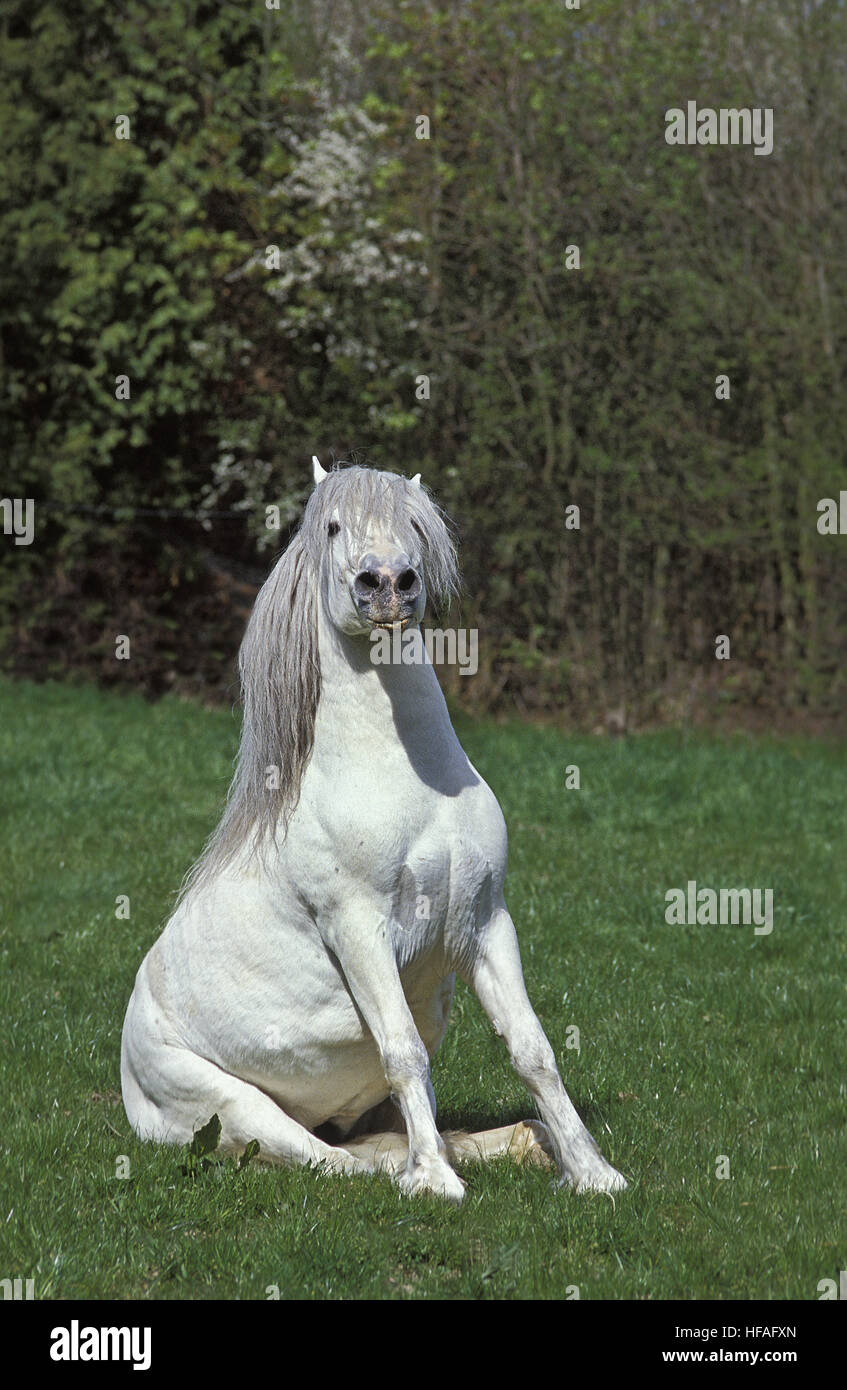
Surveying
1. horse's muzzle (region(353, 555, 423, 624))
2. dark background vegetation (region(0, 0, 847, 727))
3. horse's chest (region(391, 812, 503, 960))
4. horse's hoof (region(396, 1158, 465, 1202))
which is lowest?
horse's hoof (region(396, 1158, 465, 1202))

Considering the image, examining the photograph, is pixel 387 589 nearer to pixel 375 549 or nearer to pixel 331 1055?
pixel 375 549

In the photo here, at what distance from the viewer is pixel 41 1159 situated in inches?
193

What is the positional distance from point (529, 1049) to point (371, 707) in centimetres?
106

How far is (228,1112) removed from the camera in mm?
4605

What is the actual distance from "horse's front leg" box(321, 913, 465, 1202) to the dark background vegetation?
30.8ft

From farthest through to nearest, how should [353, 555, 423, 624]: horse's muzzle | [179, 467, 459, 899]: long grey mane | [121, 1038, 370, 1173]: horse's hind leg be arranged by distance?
[121, 1038, 370, 1173]: horse's hind leg, [179, 467, 459, 899]: long grey mane, [353, 555, 423, 624]: horse's muzzle

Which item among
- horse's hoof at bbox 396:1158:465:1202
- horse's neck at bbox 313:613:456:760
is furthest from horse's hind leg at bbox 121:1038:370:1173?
horse's neck at bbox 313:613:456:760

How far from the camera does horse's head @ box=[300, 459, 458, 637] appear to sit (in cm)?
409

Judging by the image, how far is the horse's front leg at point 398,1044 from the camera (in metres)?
4.21

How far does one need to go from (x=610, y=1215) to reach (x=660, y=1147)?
2.80ft

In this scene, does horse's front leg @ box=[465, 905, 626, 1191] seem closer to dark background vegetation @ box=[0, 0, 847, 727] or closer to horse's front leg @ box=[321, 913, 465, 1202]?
horse's front leg @ box=[321, 913, 465, 1202]

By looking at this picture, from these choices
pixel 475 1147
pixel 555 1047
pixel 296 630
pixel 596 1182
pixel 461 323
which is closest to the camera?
pixel 596 1182

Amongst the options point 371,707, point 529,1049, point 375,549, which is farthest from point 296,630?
point 529,1049
